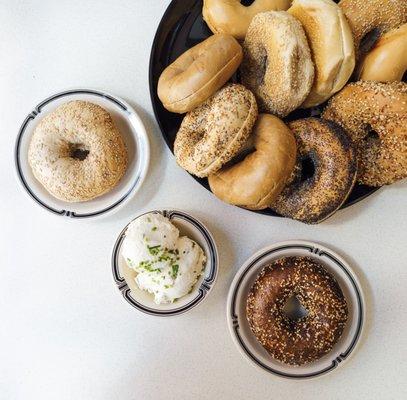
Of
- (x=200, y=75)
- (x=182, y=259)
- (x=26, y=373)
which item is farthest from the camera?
(x=26, y=373)

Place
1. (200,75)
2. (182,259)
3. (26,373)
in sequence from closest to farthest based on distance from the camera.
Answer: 1. (200,75)
2. (182,259)
3. (26,373)

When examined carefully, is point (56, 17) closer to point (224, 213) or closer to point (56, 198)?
point (56, 198)

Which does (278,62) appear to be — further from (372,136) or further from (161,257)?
(161,257)

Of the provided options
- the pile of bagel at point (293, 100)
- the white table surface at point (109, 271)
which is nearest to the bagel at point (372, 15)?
Answer: the pile of bagel at point (293, 100)

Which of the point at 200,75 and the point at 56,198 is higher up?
the point at 200,75

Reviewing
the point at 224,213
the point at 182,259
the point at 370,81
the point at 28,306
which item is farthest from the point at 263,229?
the point at 28,306

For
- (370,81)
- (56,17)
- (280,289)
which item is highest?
(56,17)

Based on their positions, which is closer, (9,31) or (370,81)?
(370,81)

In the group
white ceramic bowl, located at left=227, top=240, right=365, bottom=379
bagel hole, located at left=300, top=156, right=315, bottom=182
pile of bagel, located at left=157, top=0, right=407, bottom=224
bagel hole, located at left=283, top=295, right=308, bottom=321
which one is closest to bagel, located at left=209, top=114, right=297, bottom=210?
pile of bagel, located at left=157, top=0, right=407, bottom=224
